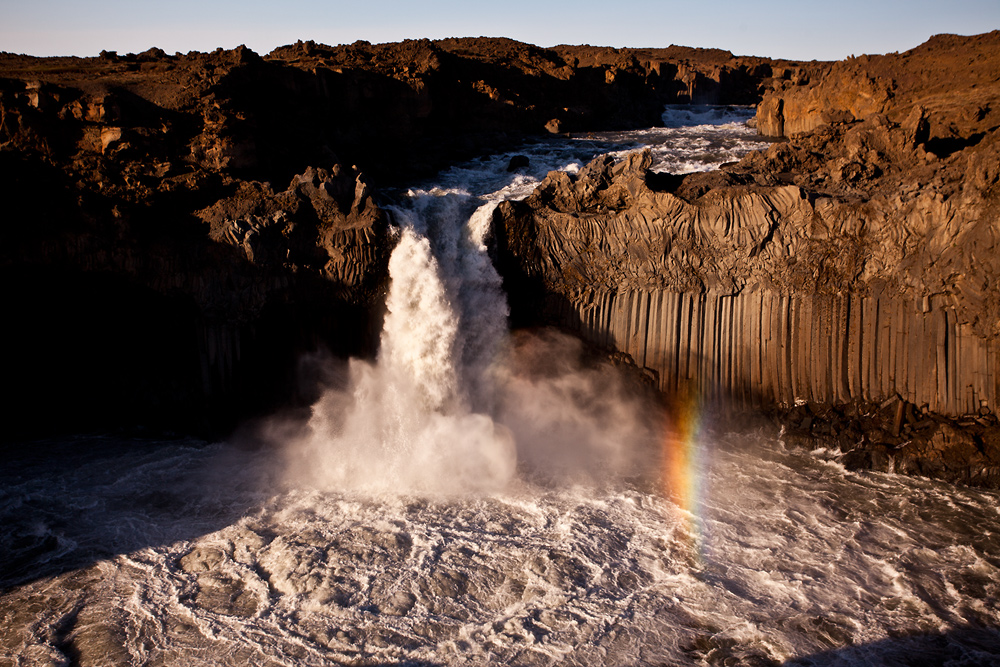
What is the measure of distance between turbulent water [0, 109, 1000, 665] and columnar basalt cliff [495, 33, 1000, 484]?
35.6 inches

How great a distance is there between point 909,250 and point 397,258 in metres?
10.2

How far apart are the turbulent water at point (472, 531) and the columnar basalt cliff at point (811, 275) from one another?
90cm

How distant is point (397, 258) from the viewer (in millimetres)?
15328

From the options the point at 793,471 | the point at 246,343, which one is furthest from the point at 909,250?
the point at 246,343

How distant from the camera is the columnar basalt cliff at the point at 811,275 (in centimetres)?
1342

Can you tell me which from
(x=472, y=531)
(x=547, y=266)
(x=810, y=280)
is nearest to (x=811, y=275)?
(x=810, y=280)

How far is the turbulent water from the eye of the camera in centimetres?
956

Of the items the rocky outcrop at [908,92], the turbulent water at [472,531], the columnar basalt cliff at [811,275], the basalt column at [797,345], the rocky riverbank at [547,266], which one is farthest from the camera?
the rocky outcrop at [908,92]

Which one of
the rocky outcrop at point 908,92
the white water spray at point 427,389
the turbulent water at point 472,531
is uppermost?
the rocky outcrop at point 908,92

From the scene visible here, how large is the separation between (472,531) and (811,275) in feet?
27.9

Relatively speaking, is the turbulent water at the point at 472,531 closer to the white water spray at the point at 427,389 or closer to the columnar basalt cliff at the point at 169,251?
the white water spray at the point at 427,389

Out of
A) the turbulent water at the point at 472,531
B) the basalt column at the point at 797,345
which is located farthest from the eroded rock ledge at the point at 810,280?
the turbulent water at the point at 472,531

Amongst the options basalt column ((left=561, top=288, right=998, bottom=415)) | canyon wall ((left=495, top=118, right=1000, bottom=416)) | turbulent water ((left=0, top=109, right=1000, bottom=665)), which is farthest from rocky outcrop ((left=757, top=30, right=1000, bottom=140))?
turbulent water ((left=0, top=109, right=1000, bottom=665))

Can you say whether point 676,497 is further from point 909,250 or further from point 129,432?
point 129,432
